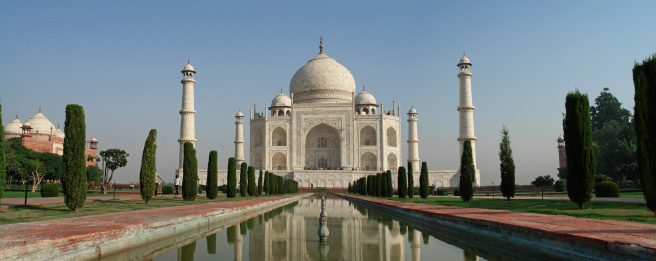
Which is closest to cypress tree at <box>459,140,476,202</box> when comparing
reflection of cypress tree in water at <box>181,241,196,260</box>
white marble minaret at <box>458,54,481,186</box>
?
reflection of cypress tree in water at <box>181,241,196,260</box>

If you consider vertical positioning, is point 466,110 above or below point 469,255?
above

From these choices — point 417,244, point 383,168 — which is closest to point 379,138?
point 383,168

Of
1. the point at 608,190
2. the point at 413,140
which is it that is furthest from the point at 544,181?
the point at 413,140

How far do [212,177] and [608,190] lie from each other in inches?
449

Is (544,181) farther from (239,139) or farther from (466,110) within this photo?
(239,139)

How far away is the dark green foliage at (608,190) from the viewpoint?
521 inches

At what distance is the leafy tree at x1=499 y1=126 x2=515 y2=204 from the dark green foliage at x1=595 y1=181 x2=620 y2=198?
3.02 m

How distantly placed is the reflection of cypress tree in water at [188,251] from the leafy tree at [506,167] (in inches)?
360

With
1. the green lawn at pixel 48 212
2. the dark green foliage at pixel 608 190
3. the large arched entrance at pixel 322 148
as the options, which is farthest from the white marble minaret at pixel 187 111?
the dark green foliage at pixel 608 190

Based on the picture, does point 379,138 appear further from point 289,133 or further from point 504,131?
point 504,131

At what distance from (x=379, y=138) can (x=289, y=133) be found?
6788mm

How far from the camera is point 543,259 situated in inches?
149

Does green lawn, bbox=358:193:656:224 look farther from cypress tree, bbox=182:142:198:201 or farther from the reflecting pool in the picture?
cypress tree, bbox=182:142:198:201

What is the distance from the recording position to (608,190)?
43.5 feet
